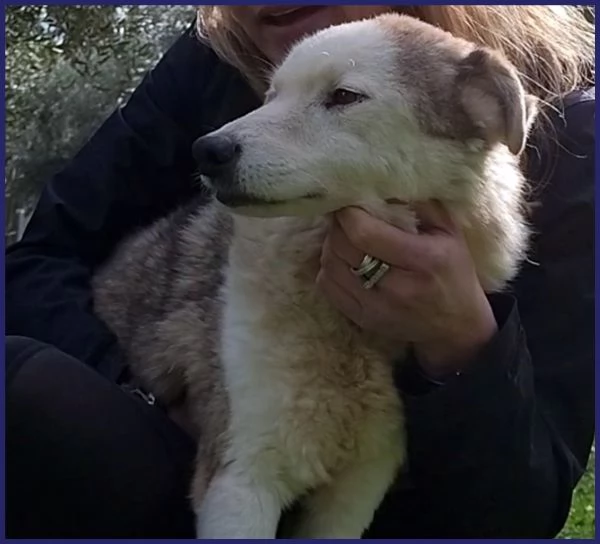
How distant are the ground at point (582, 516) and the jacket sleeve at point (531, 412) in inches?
53.9

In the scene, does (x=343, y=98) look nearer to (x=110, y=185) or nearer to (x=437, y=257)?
(x=437, y=257)

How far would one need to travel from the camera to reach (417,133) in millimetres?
1866

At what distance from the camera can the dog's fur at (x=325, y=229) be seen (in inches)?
71.5

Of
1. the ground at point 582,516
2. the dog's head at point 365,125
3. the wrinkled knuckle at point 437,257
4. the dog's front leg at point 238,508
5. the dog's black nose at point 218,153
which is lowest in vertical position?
the ground at point 582,516

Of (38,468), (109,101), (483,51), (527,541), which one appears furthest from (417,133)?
(109,101)

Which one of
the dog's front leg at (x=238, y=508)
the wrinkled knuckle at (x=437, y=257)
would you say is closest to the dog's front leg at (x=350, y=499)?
the dog's front leg at (x=238, y=508)

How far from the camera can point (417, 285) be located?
6.11 feet

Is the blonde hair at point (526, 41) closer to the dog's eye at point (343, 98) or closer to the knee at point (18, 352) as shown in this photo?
the dog's eye at point (343, 98)

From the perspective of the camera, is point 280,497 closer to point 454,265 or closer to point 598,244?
point 454,265

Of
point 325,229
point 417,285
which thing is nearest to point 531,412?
point 417,285

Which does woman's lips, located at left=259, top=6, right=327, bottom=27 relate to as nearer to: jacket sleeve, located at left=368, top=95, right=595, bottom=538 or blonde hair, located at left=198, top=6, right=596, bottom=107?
blonde hair, located at left=198, top=6, right=596, bottom=107

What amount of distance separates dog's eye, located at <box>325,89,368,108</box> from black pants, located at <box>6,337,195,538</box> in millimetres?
749

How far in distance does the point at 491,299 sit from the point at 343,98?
46 centimetres

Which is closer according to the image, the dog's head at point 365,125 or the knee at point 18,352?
the dog's head at point 365,125
